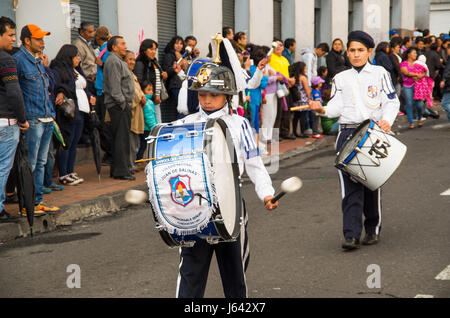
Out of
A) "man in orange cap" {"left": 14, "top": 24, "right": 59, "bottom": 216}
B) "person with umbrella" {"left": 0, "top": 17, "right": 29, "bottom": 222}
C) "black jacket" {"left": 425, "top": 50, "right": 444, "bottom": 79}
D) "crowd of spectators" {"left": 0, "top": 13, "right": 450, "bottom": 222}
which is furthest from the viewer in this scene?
"black jacket" {"left": 425, "top": 50, "right": 444, "bottom": 79}

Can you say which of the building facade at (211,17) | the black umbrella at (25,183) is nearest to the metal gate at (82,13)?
the building facade at (211,17)

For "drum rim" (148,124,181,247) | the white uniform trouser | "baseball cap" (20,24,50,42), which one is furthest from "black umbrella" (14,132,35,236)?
the white uniform trouser

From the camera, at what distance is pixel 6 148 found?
7.59 meters

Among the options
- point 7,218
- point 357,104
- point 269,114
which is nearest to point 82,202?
point 7,218

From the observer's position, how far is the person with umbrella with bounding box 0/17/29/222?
7.41m

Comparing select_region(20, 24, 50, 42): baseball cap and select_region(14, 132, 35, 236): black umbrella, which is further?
select_region(20, 24, 50, 42): baseball cap

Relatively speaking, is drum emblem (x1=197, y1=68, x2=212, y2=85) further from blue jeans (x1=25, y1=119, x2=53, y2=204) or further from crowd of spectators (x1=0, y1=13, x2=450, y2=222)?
blue jeans (x1=25, y1=119, x2=53, y2=204)

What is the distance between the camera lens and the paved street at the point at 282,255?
5.61 meters

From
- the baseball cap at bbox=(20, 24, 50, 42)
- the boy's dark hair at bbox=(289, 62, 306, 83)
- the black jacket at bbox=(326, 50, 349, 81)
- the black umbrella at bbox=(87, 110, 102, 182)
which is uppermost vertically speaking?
the baseball cap at bbox=(20, 24, 50, 42)

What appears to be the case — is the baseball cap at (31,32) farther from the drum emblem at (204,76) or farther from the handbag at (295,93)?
the handbag at (295,93)

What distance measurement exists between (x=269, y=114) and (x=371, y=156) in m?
7.64

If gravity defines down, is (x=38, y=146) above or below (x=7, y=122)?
below

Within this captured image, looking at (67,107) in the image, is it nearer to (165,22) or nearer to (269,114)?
(269,114)
